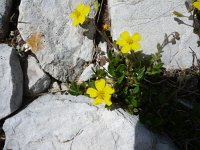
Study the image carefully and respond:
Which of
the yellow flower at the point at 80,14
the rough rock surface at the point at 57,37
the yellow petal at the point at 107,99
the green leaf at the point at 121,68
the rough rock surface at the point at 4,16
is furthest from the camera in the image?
the rough rock surface at the point at 4,16

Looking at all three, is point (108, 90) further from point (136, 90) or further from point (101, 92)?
point (136, 90)

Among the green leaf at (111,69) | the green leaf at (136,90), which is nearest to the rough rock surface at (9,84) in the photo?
the green leaf at (111,69)

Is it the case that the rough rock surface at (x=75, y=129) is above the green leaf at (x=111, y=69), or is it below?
below

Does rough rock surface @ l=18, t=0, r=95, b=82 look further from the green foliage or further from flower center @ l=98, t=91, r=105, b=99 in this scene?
flower center @ l=98, t=91, r=105, b=99

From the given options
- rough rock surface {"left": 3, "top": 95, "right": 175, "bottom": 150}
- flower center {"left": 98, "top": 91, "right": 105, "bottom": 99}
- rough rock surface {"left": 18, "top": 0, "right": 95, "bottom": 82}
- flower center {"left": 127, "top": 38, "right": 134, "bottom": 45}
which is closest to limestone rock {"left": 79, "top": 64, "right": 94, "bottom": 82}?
rough rock surface {"left": 18, "top": 0, "right": 95, "bottom": 82}

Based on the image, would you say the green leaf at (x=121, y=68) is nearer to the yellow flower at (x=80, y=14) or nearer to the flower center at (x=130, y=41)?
the flower center at (x=130, y=41)

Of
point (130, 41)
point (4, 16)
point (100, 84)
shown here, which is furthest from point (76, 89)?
point (4, 16)

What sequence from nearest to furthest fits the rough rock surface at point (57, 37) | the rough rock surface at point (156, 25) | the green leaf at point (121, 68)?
the green leaf at point (121, 68) → the rough rock surface at point (156, 25) → the rough rock surface at point (57, 37)

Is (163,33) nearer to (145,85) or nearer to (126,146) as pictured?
(145,85)
